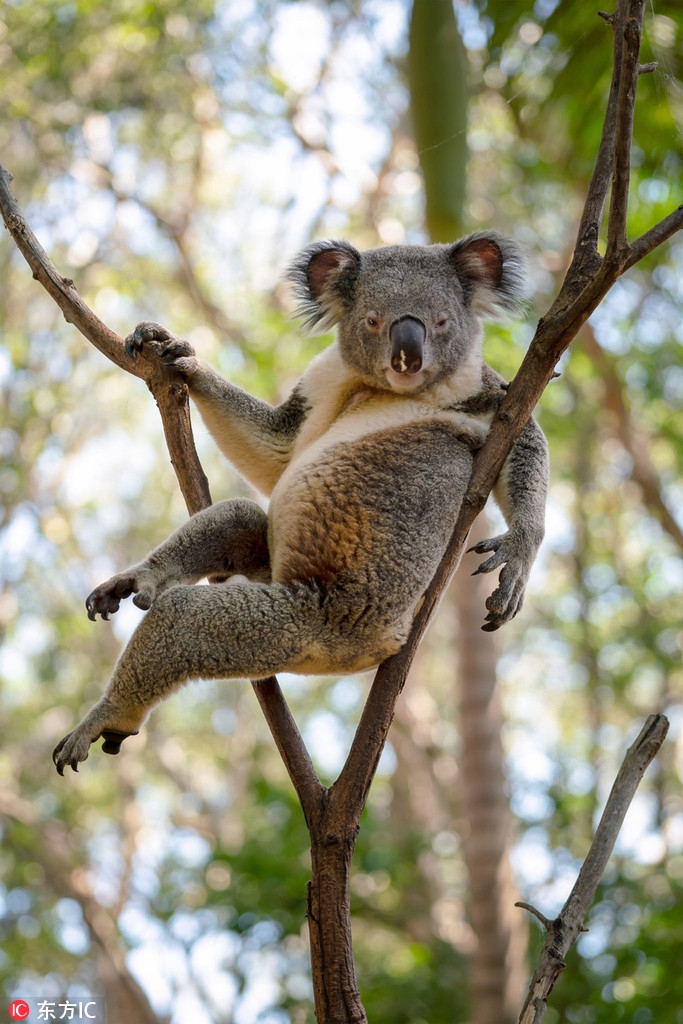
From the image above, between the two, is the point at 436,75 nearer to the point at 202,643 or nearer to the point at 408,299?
the point at 408,299

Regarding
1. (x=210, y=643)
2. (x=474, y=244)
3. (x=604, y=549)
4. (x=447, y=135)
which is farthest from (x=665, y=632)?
(x=210, y=643)

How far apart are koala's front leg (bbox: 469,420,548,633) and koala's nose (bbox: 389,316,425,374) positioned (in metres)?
0.40

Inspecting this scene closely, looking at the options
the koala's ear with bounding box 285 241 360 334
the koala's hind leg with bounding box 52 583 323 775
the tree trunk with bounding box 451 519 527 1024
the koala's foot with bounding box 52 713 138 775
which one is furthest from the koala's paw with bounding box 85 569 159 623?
the tree trunk with bounding box 451 519 527 1024

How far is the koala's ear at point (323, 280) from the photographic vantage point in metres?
3.45

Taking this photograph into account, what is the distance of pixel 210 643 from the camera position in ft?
8.54

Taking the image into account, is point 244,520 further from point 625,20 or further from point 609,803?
point 625,20

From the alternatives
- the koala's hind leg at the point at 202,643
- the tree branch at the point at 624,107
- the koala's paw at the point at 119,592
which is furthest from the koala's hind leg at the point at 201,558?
the tree branch at the point at 624,107

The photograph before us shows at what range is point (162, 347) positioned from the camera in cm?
323

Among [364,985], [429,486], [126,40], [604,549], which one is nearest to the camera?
[429,486]

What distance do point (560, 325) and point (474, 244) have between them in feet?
3.07

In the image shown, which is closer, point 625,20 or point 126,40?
point 625,20

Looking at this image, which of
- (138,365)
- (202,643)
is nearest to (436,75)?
(138,365)

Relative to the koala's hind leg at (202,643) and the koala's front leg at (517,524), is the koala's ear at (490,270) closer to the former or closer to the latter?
the koala's front leg at (517,524)

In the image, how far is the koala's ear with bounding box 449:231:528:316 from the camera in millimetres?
3402
